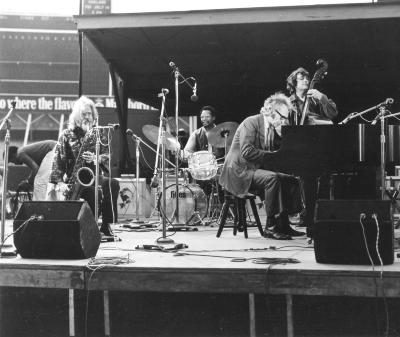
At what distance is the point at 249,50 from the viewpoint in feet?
28.6

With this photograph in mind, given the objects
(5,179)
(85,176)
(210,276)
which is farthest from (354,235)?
(85,176)

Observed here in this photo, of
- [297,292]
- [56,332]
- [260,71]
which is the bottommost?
[56,332]

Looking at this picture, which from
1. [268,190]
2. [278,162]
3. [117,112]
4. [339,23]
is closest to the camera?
[278,162]

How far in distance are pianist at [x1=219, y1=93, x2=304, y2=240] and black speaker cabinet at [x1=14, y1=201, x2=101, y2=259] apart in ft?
5.88

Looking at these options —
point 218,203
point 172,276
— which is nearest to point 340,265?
point 172,276

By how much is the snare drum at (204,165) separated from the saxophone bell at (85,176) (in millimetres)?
1989

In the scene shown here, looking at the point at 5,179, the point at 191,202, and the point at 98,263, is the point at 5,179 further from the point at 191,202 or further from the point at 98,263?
the point at 191,202

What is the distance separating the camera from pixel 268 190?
5.01 metres

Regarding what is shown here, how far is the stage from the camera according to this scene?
3.12 meters

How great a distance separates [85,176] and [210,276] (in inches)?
84.3

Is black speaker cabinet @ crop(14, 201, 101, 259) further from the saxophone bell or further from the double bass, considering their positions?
the double bass

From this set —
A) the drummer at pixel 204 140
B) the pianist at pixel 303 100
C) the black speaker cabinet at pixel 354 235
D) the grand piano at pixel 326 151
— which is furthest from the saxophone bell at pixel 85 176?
the drummer at pixel 204 140

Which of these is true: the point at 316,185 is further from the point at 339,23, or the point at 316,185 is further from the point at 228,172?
the point at 339,23

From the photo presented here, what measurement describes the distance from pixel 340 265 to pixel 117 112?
262 inches
